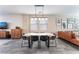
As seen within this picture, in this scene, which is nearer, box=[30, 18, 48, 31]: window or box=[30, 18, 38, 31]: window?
box=[30, 18, 48, 31]: window

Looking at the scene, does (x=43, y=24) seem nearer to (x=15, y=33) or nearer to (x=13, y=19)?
(x=15, y=33)

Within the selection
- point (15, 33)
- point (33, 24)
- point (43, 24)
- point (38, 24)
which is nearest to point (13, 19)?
point (15, 33)

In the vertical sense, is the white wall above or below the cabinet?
above

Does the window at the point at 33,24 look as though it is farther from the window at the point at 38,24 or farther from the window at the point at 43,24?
the window at the point at 43,24

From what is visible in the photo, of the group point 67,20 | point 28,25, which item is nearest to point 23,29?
point 28,25

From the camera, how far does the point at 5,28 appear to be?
499 inches

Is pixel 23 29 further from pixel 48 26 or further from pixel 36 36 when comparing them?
pixel 36 36

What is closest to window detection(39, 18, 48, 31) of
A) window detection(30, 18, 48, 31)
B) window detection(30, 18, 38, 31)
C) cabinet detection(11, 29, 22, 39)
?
window detection(30, 18, 48, 31)

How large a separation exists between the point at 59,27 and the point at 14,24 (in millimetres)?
4448

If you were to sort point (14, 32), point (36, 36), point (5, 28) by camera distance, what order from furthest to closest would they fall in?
point (5, 28) → point (14, 32) → point (36, 36)

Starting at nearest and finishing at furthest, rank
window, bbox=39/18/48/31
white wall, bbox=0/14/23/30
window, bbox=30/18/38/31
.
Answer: window, bbox=39/18/48/31, window, bbox=30/18/38/31, white wall, bbox=0/14/23/30

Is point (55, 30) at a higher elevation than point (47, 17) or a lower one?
lower

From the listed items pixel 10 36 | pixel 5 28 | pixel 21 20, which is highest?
pixel 21 20

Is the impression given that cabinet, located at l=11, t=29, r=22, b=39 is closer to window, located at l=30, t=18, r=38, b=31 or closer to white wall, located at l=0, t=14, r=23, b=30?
white wall, located at l=0, t=14, r=23, b=30
